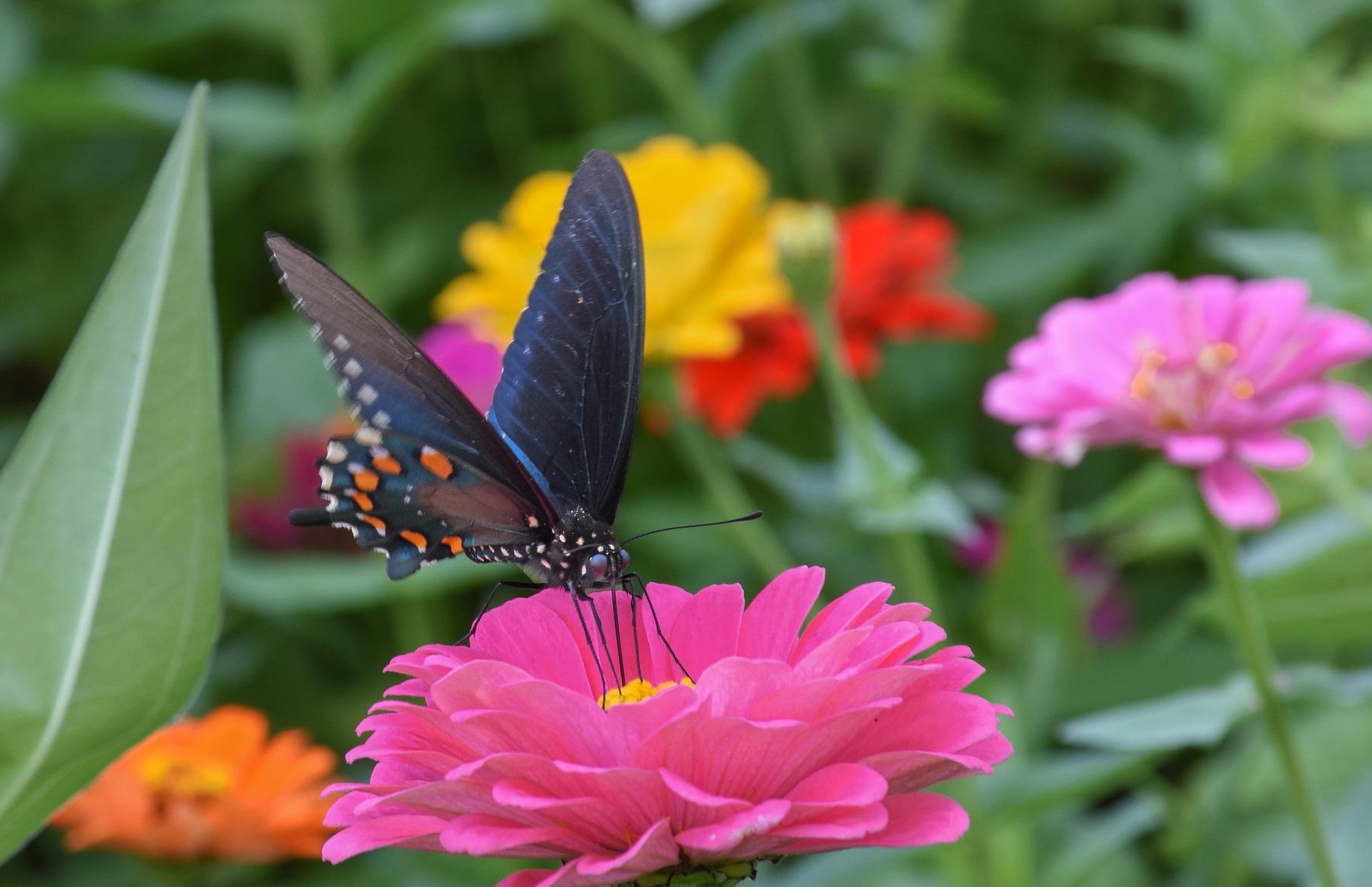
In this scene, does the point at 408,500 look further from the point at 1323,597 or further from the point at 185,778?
A: the point at 1323,597

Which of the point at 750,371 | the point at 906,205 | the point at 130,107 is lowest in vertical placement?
the point at 750,371

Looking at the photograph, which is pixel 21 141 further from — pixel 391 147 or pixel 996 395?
pixel 996 395

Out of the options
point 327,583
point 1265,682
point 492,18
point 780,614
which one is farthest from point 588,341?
point 492,18

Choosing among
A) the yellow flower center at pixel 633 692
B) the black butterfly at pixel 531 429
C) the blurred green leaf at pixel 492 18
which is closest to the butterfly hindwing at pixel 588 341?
the black butterfly at pixel 531 429

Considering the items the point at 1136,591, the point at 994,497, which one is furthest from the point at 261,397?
the point at 1136,591

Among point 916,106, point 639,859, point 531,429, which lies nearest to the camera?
point 639,859

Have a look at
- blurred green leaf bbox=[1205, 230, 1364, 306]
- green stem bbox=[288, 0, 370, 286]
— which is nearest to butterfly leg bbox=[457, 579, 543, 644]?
blurred green leaf bbox=[1205, 230, 1364, 306]

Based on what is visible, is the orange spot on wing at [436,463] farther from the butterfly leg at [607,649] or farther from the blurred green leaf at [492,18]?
the blurred green leaf at [492,18]
